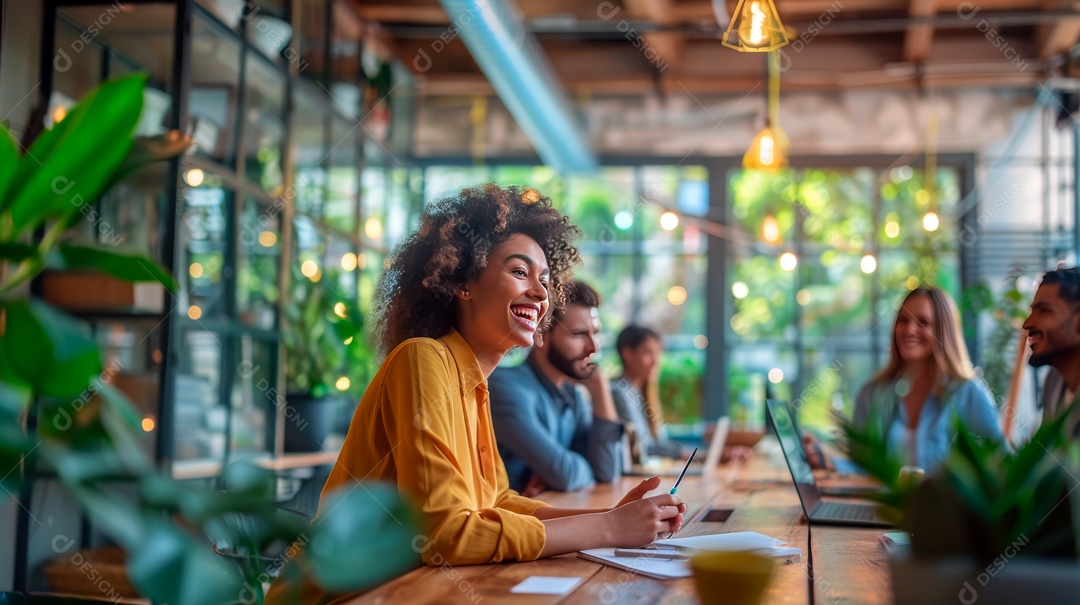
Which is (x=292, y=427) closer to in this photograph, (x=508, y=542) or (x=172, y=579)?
(x=508, y=542)

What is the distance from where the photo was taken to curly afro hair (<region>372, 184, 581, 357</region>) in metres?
1.97

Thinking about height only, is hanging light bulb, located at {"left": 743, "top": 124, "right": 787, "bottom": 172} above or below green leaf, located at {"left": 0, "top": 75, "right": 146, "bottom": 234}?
above

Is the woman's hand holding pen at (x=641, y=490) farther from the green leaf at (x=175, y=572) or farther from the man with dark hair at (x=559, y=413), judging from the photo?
the green leaf at (x=175, y=572)

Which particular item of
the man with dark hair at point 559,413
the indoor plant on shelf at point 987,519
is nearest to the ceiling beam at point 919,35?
the man with dark hair at point 559,413

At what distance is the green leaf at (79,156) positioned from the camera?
3.29 feet

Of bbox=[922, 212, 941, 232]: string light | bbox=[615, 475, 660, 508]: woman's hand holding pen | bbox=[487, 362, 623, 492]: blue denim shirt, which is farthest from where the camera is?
bbox=[922, 212, 941, 232]: string light

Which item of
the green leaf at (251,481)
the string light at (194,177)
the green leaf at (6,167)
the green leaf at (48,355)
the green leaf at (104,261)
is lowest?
the green leaf at (251,481)

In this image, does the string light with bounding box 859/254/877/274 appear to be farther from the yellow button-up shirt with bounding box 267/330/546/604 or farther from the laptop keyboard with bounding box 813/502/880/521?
the yellow button-up shirt with bounding box 267/330/546/604

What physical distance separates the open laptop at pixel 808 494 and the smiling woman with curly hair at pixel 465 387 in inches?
22.9

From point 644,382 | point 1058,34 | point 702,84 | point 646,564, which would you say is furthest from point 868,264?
point 646,564

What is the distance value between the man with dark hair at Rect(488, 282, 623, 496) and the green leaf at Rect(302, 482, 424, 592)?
199cm

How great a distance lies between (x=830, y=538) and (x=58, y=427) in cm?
151

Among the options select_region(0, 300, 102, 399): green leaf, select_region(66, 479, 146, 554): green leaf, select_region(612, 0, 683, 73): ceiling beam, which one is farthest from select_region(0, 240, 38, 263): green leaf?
select_region(612, 0, 683, 73): ceiling beam

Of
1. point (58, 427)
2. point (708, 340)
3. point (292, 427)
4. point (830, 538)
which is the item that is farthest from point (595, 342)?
point (708, 340)
